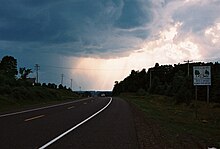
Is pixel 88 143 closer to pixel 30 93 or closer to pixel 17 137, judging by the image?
pixel 17 137

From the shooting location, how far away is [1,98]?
38.1m

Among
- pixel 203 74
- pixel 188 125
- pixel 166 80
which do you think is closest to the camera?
pixel 188 125

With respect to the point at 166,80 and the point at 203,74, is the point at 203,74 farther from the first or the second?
the point at 166,80

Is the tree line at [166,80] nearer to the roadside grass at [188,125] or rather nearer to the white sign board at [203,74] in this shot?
the roadside grass at [188,125]

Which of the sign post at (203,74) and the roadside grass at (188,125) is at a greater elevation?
the sign post at (203,74)

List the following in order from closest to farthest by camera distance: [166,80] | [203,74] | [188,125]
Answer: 1. [188,125]
2. [203,74]
3. [166,80]

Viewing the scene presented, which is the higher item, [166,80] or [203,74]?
[166,80]

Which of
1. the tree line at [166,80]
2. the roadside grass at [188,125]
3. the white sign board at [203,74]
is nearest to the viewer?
the roadside grass at [188,125]

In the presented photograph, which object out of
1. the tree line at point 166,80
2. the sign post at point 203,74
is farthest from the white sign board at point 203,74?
the tree line at point 166,80

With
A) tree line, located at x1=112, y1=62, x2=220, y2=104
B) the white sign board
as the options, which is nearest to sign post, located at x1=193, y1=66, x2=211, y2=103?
the white sign board

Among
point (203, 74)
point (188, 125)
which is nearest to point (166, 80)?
point (203, 74)

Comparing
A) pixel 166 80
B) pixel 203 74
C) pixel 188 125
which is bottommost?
pixel 188 125

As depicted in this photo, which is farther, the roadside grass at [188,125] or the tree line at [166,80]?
the tree line at [166,80]

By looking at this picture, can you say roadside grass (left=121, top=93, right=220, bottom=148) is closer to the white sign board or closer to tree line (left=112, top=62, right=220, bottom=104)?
the white sign board
